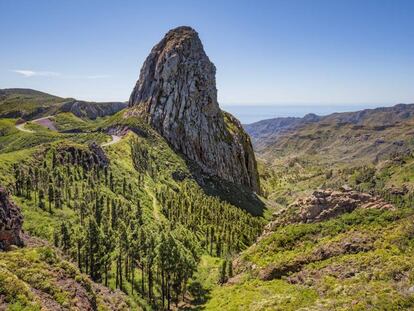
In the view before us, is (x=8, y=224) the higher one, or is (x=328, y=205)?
(x=8, y=224)

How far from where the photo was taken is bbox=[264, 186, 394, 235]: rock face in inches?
3337

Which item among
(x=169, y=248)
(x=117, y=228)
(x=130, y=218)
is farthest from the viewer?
(x=130, y=218)

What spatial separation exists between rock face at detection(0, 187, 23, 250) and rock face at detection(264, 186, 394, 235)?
65512mm

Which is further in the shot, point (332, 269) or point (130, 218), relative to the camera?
point (130, 218)

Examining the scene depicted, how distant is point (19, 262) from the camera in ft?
159

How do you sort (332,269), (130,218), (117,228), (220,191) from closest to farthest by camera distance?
(332,269), (117,228), (130,218), (220,191)

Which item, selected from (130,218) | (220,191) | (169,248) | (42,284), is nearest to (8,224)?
(42,284)

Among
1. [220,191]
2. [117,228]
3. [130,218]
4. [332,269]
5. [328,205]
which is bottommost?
[220,191]

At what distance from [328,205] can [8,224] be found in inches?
2873

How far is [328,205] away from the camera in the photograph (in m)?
88.1

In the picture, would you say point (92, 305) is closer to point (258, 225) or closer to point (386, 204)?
point (386, 204)

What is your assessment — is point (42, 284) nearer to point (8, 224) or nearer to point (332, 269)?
point (8, 224)

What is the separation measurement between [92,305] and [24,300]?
11116 millimetres

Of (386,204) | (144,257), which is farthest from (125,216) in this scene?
(386,204)
